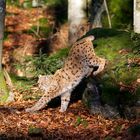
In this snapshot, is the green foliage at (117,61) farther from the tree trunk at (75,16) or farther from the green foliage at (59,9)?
the green foliage at (59,9)

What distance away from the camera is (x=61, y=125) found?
10.4 meters

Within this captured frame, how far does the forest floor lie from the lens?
31.4 ft

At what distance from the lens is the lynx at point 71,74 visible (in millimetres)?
11242

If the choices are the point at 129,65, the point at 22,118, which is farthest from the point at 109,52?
the point at 22,118

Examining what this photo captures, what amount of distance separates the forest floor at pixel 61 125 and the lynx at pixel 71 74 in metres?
0.27

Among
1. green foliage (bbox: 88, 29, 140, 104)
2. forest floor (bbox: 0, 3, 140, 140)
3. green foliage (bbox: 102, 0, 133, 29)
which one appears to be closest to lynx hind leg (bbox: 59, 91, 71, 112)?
forest floor (bbox: 0, 3, 140, 140)

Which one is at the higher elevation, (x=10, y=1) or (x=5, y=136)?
(x=10, y=1)

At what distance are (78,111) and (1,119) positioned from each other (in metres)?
1.59

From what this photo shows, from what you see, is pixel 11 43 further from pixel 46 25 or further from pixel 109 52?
pixel 109 52

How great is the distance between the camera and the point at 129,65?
11.1 m

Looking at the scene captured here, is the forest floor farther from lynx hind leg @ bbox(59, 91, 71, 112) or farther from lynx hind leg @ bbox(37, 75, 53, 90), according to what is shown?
lynx hind leg @ bbox(37, 75, 53, 90)

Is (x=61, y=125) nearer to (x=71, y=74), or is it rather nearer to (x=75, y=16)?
(x=71, y=74)

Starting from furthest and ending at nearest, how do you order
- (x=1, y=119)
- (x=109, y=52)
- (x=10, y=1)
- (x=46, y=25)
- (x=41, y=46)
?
(x=10, y=1), (x=46, y=25), (x=41, y=46), (x=109, y=52), (x=1, y=119)

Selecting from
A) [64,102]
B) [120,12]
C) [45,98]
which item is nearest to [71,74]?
[64,102]
